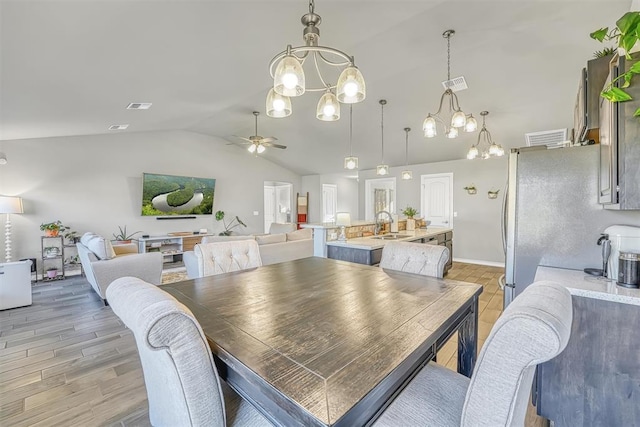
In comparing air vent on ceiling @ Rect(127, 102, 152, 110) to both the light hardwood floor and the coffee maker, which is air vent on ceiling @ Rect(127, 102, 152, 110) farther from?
the coffee maker

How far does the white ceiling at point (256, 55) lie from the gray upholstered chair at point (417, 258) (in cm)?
204

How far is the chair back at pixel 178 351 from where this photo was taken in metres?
0.79

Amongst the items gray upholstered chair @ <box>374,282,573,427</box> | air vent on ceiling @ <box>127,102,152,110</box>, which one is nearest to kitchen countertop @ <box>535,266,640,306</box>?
gray upholstered chair @ <box>374,282,573,427</box>

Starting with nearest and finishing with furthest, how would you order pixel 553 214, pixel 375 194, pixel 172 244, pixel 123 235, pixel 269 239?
1. pixel 553 214
2. pixel 269 239
3. pixel 123 235
4. pixel 172 244
5. pixel 375 194

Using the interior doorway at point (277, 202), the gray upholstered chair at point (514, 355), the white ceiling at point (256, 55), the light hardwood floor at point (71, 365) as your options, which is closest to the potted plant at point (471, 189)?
the white ceiling at point (256, 55)

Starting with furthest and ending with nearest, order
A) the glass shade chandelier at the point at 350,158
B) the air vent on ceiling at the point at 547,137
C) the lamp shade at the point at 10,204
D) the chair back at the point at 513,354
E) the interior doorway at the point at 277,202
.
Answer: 1. the interior doorway at the point at 277,202
2. the air vent on ceiling at the point at 547,137
3. the lamp shade at the point at 10,204
4. the glass shade chandelier at the point at 350,158
5. the chair back at the point at 513,354

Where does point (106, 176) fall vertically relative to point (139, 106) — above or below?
below

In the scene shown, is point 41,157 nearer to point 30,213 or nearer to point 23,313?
point 30,213

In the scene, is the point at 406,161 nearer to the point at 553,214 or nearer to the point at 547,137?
the point at 547,137

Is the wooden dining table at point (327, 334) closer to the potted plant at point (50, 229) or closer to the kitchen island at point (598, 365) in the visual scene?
the kitchen island at point (598, 365)

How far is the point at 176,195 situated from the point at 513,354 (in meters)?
7.13

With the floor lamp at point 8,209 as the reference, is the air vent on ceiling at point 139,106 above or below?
above

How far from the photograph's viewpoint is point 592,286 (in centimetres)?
151

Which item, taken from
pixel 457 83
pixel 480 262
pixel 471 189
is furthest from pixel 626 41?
pixel 480 262
